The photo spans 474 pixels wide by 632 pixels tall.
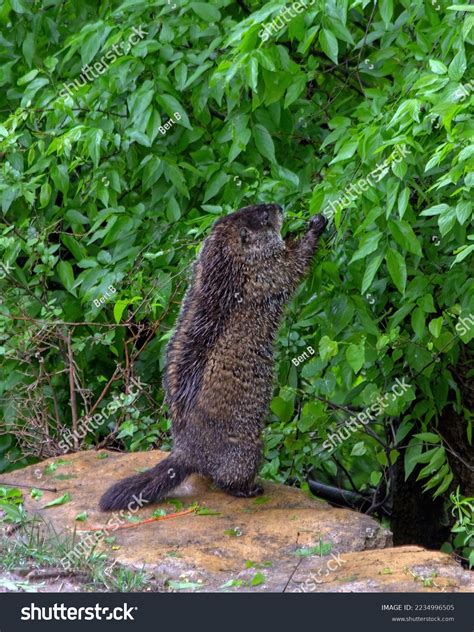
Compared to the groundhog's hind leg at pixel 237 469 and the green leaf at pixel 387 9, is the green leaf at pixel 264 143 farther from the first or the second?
the groundhog's hind leg at pixel 237 469

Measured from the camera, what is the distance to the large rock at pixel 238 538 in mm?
5559

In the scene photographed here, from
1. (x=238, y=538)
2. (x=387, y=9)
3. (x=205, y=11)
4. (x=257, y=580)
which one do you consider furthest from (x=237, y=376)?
(x=205, y=11)

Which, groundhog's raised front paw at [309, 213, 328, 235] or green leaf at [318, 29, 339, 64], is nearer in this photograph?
green leaf at [318, 29, 339, 64]

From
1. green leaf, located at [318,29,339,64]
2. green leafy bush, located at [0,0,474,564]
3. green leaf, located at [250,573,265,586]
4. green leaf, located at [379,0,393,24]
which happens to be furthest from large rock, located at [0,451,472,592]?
green leaf, located at [379,0,393,24]

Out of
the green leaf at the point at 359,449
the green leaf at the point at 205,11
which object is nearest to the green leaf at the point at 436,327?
the green leaf at the point at 359,449

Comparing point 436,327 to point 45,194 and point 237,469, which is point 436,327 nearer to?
point 237,469

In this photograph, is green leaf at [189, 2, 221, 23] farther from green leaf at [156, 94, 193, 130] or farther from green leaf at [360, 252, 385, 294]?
green leaf at [360, 252, 385, 294]

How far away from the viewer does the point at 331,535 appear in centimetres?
621

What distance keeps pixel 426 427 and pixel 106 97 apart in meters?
3.30

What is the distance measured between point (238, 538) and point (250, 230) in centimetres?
207

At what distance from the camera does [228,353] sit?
6961 mm

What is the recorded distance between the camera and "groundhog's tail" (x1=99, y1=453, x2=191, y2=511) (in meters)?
6.55

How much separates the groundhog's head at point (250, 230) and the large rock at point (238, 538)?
1.52 m

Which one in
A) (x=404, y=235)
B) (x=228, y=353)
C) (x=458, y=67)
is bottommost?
(x=228, y=353)
